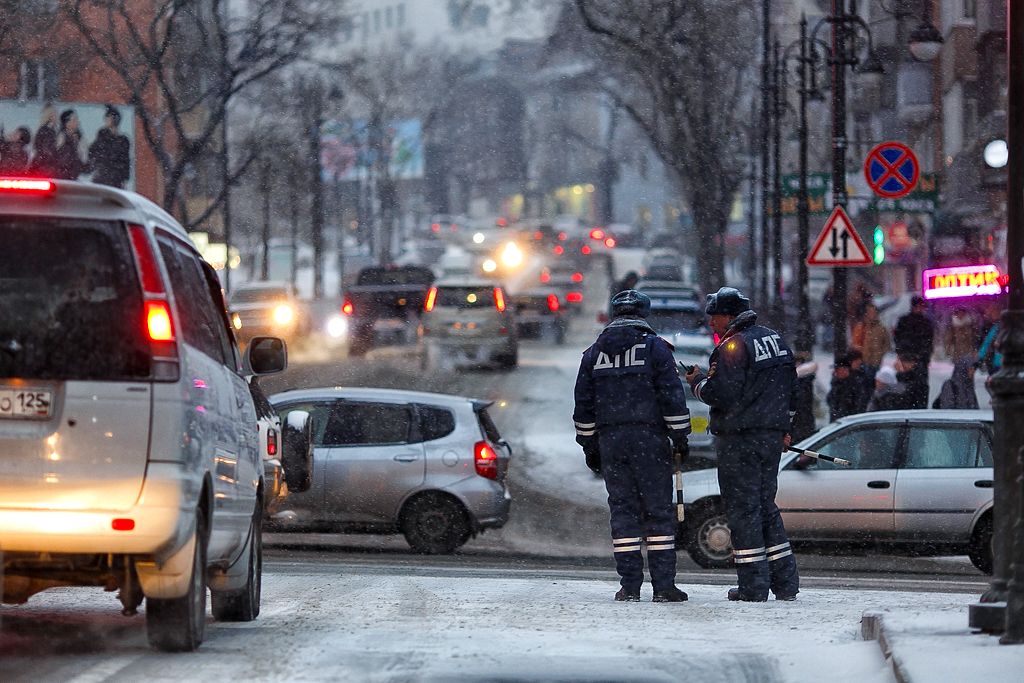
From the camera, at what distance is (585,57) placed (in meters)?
A: 41.7

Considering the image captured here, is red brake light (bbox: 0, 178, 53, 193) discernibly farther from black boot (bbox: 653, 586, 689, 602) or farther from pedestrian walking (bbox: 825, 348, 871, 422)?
pedestrian walking (bbox: 825, 348, 871, 422)

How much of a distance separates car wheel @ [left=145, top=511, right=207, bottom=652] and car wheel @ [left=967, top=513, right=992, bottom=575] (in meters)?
8.42

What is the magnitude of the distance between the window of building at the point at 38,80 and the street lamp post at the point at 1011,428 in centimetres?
3119

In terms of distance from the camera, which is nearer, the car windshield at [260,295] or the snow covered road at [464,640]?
the snow covered road at [464,640]

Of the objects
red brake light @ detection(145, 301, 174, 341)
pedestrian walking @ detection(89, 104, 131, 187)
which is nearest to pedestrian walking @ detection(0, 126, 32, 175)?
pedestrian walking @ detection(89, 104, 131, 187)

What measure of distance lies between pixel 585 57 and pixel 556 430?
19829 mm

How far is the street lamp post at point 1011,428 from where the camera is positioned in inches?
223

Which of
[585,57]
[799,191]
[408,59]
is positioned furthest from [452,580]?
[408,59]

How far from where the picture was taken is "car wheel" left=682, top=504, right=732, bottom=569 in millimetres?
13188

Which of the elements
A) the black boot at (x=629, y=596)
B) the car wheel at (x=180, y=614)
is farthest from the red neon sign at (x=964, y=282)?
the car wheel at (x=180, y=614)

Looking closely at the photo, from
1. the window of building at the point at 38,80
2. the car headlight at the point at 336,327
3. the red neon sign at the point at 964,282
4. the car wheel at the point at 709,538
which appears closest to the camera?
the car wheel at the point at 709,538

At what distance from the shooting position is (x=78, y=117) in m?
35.6

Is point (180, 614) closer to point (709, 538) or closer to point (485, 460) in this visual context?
point (709, 538)

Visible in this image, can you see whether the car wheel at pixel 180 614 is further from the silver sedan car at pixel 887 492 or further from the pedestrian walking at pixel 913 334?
the pedestrian walking at pixel 913 334
